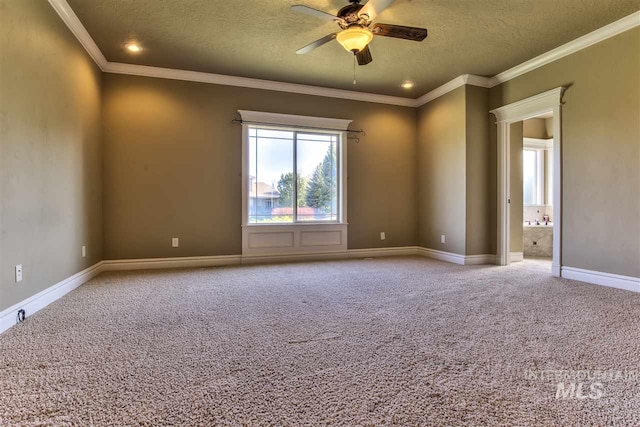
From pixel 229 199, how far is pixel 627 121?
4700mm

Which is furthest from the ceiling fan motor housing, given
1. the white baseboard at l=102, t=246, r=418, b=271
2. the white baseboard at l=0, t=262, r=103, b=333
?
the white baseboard at l=0, t=262, r=103, b=333

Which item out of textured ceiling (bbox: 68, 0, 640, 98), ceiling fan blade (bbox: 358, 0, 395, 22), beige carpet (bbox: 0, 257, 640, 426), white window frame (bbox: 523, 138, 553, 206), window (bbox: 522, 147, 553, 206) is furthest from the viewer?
window (bbox: 522, 147, 553, 206)

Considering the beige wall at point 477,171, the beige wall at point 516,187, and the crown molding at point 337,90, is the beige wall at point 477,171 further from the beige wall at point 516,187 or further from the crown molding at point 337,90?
the beige wall at point 516,187

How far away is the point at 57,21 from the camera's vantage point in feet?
9.39

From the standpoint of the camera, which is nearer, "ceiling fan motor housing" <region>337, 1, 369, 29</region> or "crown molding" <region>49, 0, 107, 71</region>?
"ceiling fan motor housing" <region>337, 1, 369, 29</region>

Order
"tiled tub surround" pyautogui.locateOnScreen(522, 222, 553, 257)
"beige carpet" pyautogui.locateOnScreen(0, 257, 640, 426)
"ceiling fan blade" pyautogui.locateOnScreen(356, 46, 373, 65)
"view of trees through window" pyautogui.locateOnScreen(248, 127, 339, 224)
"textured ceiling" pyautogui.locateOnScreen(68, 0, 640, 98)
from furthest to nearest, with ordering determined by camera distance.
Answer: "tiled tub surround" pyautogui.locateOnScreen(522, 222, 553, 257) < "view of trees through window" pyautogui.locateOnScreen(248, 127, 339, 224) < "ceiling fan blade" pyautogui.locateOnScreen(356, 46, 373, 65) < "textured ceiling" pyautogui.locateOnScreen(68, 0, 640, 98) < "beige carpet" pyautogui.locateOnScreen(0, 257, 640, 426)

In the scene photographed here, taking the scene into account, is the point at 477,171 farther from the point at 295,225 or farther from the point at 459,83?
the point at 295,225

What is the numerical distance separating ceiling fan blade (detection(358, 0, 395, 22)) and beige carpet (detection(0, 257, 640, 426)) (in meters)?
2.41

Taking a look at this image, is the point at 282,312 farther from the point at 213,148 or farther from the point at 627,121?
the point at 627,121

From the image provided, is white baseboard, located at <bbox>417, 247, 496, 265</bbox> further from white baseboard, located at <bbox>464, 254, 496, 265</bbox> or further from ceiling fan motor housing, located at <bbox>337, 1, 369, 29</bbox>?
ceiling fan motor housing, located at <bbox>337, 1, 369, 29</bbox>

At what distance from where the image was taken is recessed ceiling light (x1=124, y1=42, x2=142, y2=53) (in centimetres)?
364

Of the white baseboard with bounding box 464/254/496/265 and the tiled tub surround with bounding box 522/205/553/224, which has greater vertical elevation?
the tiled tub surround with bounding box 522/205/553/224

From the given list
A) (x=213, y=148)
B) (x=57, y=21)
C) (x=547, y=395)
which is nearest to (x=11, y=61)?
(x=57, y=21)

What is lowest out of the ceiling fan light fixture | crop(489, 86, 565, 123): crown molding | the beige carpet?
the beige carpet
